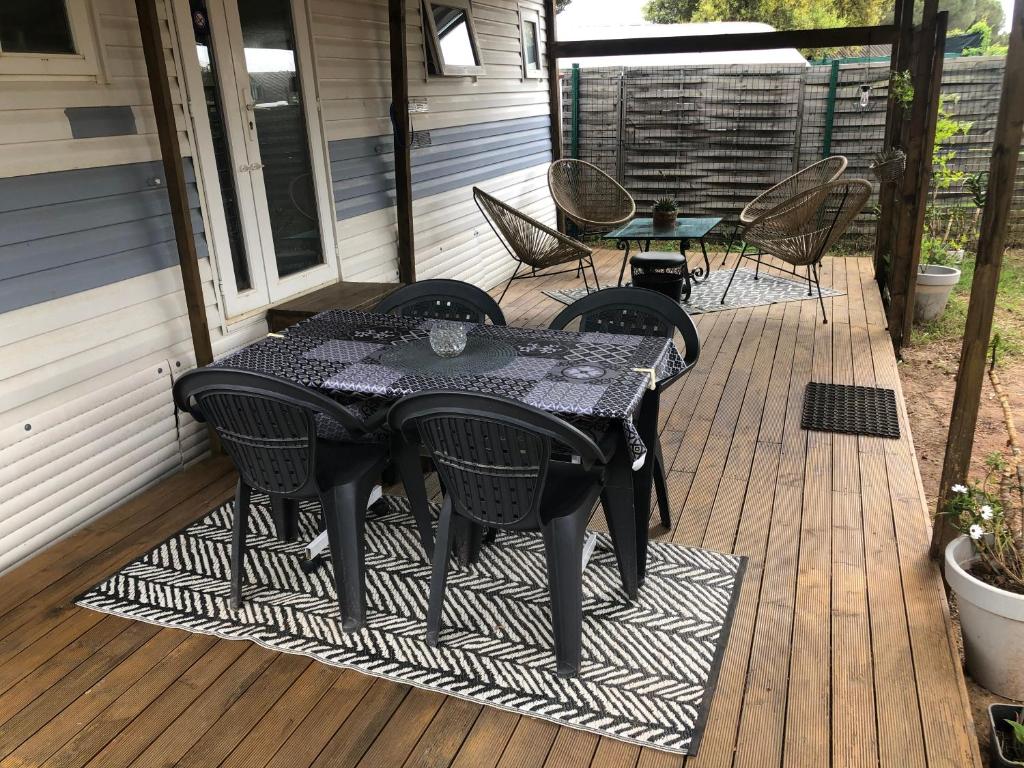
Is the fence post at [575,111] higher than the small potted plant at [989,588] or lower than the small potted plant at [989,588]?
higher

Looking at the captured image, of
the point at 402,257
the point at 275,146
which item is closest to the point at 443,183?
the point at 402,257

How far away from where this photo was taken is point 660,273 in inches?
208

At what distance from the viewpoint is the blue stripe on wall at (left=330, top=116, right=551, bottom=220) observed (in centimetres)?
428

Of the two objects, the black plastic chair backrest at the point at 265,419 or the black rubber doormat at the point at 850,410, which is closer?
the black plastic chair backrest at the point at 265,419

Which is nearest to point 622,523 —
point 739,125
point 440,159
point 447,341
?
point 447,341

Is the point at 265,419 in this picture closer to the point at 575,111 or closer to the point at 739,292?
the point at 739,292

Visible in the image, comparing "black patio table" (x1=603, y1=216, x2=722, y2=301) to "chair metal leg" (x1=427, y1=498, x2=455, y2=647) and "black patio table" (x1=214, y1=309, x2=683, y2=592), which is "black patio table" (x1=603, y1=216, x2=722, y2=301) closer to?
"black patio table" (x1=214, y1=309, x2=683, y2=592)

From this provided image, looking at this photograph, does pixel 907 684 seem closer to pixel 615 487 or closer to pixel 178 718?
pixel 615 487

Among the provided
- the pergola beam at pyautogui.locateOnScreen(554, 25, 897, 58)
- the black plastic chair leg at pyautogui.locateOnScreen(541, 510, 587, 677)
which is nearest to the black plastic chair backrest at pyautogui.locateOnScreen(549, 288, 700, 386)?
the black plastic chair leg at pyautogui.locateOnScreen(541, 510, 587, 677)

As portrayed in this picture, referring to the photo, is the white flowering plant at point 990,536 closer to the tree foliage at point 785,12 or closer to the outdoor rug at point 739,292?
the outdoor rug at point 739,292

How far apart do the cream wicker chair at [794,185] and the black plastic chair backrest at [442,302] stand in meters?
3.65

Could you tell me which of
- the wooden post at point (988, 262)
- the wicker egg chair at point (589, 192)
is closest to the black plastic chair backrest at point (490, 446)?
the wooden post at point (988, 262)

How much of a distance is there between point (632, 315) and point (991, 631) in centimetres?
141

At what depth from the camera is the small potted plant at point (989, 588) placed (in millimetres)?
1996
